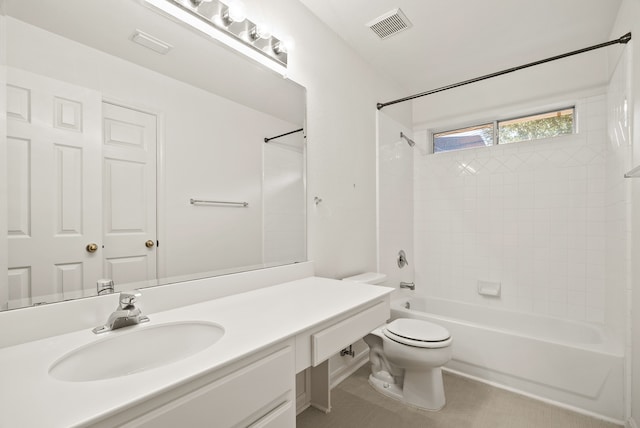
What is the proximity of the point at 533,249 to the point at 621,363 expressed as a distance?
1032 millimetres

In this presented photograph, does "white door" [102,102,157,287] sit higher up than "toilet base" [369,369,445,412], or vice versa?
"white door" [102,102,157,287]

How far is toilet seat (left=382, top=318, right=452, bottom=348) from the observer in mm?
1704

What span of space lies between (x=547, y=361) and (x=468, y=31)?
7.36 ft

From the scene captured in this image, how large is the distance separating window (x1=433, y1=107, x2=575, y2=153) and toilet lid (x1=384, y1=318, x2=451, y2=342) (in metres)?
1.85

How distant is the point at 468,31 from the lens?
6.91 feet

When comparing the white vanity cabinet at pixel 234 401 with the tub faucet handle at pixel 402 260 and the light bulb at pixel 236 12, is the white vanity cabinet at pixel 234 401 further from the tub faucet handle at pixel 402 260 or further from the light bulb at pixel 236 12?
the tub faucet handle at pixel 402 260

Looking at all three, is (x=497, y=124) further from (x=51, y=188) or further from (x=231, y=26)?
(x=51, y=188)

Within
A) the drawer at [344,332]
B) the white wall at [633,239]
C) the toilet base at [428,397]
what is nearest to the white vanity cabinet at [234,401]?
the drawer at [344,332]

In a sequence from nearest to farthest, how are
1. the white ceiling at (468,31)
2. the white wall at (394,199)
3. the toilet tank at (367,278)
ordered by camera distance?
the white ceiling at (468,31), the toilet tank at (367,278), the white wall at (394,199)

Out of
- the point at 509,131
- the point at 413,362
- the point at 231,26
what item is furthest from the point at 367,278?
the point at 509,131

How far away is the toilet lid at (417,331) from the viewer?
5.70 feet

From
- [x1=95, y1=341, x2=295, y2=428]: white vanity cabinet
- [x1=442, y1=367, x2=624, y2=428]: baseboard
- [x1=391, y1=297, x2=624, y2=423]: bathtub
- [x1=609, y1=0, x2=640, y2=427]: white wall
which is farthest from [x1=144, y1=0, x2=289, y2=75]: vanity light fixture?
[x1=442, y1=367, x2=624, y2=428]: baseboard

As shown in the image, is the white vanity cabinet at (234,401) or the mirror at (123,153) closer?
the white vanity cabinet at (234,401)

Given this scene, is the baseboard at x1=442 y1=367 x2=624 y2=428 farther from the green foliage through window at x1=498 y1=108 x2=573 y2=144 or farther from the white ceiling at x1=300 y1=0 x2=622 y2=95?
the white ceiling at x1=300 y1=0 x2=622 y2=95
